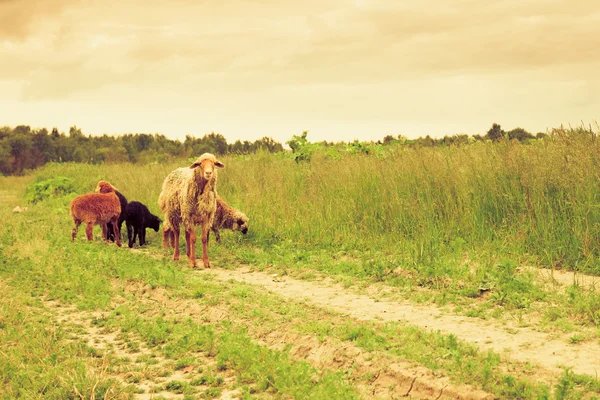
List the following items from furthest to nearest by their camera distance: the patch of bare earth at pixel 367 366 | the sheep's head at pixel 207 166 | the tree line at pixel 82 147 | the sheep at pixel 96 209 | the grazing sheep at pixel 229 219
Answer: the tree line at pixel 82 147 < the sheep at pixel 96 209 < the grazing sheep at pixel 229 219 < the sheep's head at pixel 207 166 < the patch of bare earth at pixel 367 366

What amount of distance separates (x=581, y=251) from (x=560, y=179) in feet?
4.28

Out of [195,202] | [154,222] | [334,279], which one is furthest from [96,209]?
[334,279]

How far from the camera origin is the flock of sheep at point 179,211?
36.1ft

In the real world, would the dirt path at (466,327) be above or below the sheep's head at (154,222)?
below

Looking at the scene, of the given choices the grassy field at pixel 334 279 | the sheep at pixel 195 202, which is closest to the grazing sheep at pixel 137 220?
the grassy field at pixel 334 279

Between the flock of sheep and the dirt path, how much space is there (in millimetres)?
2063

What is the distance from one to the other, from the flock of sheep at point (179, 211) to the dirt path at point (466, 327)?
81.2 inches

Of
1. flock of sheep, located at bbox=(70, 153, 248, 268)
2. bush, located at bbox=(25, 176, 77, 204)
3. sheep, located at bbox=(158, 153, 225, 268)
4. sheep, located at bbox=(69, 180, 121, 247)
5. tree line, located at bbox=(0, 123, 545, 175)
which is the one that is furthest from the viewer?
tree line, located at bbox=(0, 123, 545, 175)

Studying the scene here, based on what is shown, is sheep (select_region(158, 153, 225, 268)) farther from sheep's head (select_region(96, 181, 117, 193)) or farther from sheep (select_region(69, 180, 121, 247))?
sheep's head (select_region(96, 181, 117, 193))

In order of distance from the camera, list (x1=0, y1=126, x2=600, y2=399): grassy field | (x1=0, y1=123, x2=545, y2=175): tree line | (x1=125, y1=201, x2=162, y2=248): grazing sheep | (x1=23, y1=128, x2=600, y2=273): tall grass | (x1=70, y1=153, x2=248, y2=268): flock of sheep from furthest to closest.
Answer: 1. (x1=0, y1=123, x2=545, y2=175): tree line
2. (x1=125, y1=201, x2=162, y2=248): grazing sheep
3. (x1=70, y1=153, x2=248, y2=268): flock of sheep
4. (x1=23, y1=128, x2=600, y2=273): tall grass
5. (x1=0, y1=126, x2=600, y2=399): grassy field

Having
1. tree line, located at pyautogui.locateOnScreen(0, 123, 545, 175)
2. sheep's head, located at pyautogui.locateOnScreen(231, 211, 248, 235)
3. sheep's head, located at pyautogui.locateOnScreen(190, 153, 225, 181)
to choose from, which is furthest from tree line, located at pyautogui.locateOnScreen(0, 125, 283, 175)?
sheep's head, located at pyautogui.locateOnScreen(190, 153, 225, 181)

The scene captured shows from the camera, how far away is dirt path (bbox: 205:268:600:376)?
569 cm

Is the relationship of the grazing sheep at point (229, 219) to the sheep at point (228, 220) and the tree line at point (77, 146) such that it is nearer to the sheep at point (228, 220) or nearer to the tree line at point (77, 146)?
the sheep at point (228, 220)

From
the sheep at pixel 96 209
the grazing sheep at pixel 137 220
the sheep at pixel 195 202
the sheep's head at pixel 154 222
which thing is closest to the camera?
the sheep at pixel 195 202
